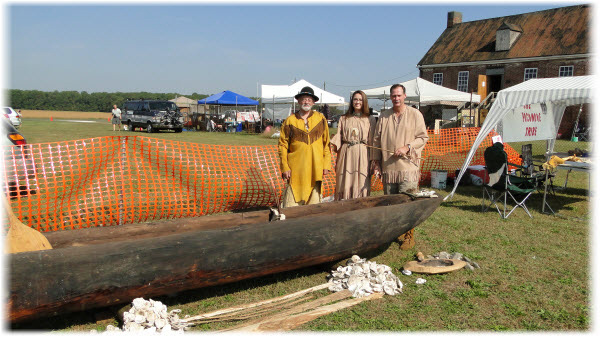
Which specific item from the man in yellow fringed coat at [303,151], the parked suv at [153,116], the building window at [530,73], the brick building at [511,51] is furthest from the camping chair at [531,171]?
the building window at [530,73]

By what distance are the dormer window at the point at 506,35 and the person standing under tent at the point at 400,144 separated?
92.0 ft

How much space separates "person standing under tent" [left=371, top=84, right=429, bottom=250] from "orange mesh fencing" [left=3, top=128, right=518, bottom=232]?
5.71 feet

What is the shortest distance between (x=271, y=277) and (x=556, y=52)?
92.3 feet

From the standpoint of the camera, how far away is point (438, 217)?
657 centimetres

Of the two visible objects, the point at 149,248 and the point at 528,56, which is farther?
the point at 528,56

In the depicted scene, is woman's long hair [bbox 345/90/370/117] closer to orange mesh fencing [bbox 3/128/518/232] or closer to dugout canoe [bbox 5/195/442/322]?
dugout canoe [bbox 5/195/442/322]

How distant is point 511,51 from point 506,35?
120 centimetres

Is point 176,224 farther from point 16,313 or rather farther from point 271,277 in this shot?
point 16,313

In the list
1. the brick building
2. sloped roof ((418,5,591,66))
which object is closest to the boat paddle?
the brick building

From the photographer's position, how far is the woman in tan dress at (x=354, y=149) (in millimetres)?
5105

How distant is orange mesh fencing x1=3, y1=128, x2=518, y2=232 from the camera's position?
5.73m

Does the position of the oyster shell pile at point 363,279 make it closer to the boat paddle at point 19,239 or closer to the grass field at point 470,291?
the grass field at point 470,291

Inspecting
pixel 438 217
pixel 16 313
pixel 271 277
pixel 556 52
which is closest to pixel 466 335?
pixel 271 277

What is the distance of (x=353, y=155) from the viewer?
5.11 m
